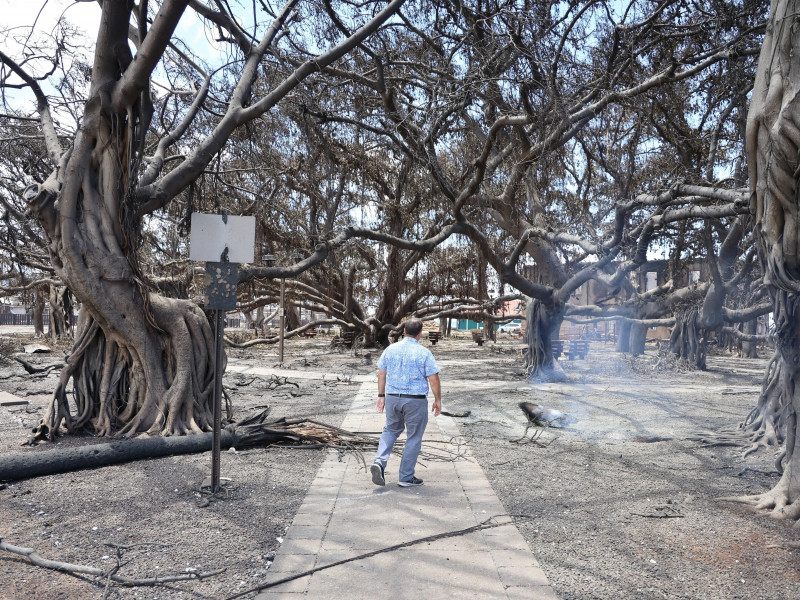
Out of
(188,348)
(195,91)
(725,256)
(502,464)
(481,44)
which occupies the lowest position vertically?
(502,464)

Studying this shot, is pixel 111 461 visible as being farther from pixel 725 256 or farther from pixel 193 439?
pixel 725 256

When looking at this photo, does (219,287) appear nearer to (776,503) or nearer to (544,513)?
(544,513)

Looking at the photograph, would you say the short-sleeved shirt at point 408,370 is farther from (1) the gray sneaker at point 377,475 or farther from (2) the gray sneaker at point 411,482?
(2) the gray sneaker at point 411,482

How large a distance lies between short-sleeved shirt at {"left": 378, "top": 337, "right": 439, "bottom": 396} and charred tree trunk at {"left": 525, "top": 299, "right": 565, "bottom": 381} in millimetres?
9965

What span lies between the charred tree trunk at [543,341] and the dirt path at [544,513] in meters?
5.59

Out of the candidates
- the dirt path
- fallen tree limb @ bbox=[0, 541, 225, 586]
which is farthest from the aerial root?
fallen tree limb @ bbox=[0, 541, 225, 586]

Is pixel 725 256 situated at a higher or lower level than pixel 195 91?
lower

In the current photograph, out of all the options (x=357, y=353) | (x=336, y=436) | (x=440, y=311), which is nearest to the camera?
(x=336, y=436)

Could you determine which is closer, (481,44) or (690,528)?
(690,528)

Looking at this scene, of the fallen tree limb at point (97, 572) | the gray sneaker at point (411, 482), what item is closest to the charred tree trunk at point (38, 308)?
the gray sneaker at point (411, 482)

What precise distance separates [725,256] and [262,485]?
14.2 m

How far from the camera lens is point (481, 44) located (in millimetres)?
10922

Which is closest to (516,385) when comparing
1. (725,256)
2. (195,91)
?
(725,256)

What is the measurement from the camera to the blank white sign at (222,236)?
510cm
